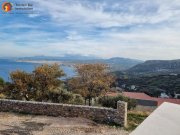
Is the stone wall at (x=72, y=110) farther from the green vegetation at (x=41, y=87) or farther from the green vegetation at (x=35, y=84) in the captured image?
the green vegetation at (x=35, y=84)

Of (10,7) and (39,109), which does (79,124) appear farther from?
(10,7)

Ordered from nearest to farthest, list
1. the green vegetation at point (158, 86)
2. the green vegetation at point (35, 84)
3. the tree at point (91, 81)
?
1. the green vegetation at point (35, 84)
2. the tree at point (91, 81)
3. the green vegetation at point (158, 86)

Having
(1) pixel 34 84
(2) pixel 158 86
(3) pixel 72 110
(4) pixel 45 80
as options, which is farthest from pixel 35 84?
(2) pixel 158 86

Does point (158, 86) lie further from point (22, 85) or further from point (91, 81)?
point (22, 85)

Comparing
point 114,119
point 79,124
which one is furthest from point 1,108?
point 114,119

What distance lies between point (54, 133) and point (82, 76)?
1949 centimetres

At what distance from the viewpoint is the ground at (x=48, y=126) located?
17.3 m

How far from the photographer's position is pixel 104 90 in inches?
1374

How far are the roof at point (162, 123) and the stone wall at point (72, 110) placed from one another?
50.7ft

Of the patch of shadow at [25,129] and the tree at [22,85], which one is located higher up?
the tree at [22,85]

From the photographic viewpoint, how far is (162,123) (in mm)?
4344

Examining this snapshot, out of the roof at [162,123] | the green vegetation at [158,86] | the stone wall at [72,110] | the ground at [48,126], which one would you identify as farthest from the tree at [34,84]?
the green vegetation at [158,86]

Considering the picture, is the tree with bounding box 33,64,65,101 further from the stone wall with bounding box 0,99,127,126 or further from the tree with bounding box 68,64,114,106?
the stone wall with bounding box 0,99,127,126

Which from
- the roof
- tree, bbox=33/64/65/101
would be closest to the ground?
tree, bbox=33/64/65/101
